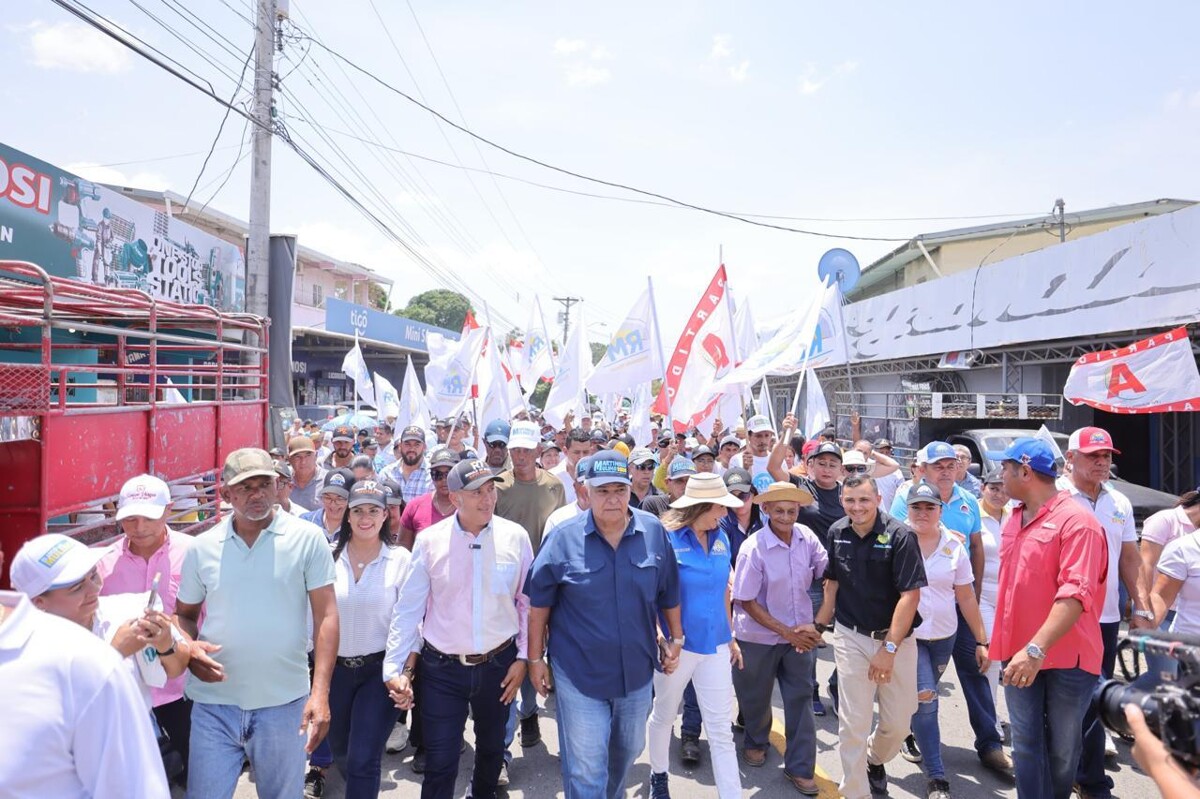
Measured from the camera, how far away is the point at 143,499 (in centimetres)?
347

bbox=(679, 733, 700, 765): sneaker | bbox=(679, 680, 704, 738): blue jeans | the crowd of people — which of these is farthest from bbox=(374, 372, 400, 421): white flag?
bbox=(679, 733, 700, 765): sneaker

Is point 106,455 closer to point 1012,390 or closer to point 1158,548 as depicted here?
point 1158,548

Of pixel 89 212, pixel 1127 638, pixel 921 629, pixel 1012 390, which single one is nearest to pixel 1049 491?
pixel 921 629

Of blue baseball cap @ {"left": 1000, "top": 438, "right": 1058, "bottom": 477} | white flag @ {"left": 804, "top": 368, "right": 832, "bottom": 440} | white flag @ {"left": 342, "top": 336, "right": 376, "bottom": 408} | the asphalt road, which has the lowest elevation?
the asphalt road

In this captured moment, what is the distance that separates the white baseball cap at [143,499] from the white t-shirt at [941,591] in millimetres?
4231

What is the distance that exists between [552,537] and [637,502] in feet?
8.04

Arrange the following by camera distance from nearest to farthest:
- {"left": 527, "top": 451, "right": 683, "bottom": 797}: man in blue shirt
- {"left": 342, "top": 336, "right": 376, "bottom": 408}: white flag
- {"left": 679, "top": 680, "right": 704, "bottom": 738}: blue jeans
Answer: {"left": 527, "top": 451, "right": 683, "bottom": 797}: man in blue shirt
{"left": 679, "top": 680, "right": 704, "bottom": 738}: blue jeans
{"left": 342, "top": 336, "right": 376, "bottom": 408}: white flag

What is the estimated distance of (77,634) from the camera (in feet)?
5.67

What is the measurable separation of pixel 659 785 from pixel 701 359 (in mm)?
6483

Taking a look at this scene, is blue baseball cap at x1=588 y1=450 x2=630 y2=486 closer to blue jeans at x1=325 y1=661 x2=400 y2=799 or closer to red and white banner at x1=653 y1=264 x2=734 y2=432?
blue jeans at x1=325 y1=661 x2=400 y2=799

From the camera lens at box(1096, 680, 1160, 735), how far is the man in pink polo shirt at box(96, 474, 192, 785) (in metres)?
3.68

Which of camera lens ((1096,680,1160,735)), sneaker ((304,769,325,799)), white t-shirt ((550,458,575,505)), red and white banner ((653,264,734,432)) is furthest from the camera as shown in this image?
red and white banner ((653,264,734,432))

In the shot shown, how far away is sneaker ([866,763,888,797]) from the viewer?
424cm

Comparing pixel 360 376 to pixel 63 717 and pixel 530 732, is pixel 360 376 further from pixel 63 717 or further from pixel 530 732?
pixel 63 717
